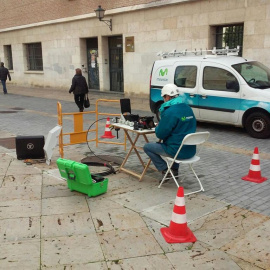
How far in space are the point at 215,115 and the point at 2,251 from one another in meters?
6.85

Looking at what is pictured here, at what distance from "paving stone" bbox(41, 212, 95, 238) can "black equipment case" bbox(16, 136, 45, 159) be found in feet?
8.85

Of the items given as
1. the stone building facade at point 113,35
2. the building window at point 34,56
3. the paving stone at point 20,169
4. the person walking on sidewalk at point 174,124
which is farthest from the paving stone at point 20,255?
the building window at point 34,56

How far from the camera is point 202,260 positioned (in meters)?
3.39

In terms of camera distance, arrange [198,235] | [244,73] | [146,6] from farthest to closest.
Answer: [146,6] → [244,73] → [198,235]

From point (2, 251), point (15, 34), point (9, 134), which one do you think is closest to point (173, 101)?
point (2, 251)

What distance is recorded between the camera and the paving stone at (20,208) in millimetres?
4418

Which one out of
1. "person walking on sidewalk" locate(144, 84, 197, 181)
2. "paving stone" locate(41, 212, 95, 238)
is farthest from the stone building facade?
"paving stone" locate(41, 212, 95, 238)

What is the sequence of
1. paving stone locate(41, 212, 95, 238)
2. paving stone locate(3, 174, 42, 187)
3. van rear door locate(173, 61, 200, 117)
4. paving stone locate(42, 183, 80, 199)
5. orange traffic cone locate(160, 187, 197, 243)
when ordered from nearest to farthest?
orange traffic cone locate(160, 187, 197, 243)
paving stone locate(41, 212, 95, 238)
paving stone locate(42, 183, 80, 199)
paving stone locate(3, 174, 42, 187)
van rear door locate(173, 61, 200, 117)

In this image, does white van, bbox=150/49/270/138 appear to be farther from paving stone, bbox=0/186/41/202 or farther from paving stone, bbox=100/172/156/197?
paving stone, bbox=0/186/41/202

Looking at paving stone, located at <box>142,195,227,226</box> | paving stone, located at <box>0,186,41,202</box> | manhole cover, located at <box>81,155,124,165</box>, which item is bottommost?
manhole cover, located at <box>81,155,124,165</box>

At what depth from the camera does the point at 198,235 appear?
3.85m

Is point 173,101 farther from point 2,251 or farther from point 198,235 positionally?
point 2,251

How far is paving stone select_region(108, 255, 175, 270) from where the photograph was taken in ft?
10.8

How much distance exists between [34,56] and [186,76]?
17093 mm
